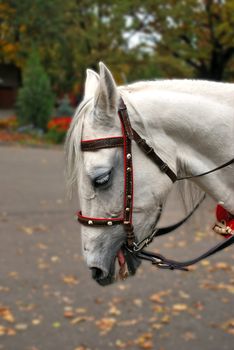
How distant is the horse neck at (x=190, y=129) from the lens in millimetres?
1907

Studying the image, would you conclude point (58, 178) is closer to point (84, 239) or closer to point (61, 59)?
point (84, 239)

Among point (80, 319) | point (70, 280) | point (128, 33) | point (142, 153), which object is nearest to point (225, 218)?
point (142, 153)

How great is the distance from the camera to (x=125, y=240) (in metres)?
1.92

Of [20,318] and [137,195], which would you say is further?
[20,318]

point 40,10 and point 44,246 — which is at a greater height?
point 40,10

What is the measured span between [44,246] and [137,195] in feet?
15.8

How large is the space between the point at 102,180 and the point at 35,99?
20627 mm

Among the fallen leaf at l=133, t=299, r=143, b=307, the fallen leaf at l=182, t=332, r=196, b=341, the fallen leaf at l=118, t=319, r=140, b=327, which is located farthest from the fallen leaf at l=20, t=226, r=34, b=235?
the fallen leaf at l=182, t=332, r=196, b=341

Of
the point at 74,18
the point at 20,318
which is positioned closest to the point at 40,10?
the point at 74,18

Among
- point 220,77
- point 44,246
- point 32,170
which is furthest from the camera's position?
point 220,77

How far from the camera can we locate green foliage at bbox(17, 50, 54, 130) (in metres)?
21.7

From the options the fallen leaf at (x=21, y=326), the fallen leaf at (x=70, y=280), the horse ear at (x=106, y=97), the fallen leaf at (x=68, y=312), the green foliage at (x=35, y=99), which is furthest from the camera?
the green foliage at (x=35, y=99)

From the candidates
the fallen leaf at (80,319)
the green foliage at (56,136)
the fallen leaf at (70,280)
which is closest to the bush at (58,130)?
the green foliage at (56,136)

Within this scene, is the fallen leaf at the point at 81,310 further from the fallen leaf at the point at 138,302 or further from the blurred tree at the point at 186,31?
the blurred tree at the point at 186,31
